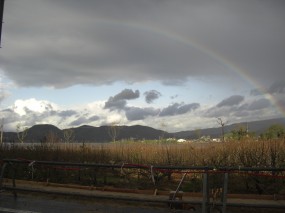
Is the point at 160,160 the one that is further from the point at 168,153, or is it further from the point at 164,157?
the point at 168,153

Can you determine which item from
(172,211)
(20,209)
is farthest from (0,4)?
(172,211)

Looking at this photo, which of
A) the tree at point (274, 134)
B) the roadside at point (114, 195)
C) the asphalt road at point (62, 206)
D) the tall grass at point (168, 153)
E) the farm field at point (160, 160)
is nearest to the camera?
the asphalt road at point (62, 206)

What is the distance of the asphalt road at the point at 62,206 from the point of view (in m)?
8.29

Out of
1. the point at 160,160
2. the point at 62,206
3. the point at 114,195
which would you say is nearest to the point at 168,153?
the point at 160,160

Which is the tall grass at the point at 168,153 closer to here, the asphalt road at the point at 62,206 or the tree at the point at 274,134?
the tree at the point at 274,134

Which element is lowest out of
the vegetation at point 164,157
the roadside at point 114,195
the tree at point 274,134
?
the roadside at point 114,195

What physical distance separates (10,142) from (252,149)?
10434 mm

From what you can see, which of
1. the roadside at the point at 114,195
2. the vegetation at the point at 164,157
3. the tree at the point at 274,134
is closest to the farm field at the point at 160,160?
the vegetation at the point at 164,157

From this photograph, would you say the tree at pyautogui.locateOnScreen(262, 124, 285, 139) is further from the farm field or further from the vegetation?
the farm field

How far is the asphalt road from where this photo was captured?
326 inches

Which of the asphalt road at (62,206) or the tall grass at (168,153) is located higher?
the tall grass at (168,153)

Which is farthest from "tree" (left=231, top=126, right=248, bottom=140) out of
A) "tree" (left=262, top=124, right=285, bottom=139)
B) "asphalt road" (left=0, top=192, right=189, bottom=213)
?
"asphalt road" (left=0, top=192, right=189, bottom=213)

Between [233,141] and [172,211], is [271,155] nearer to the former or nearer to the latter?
[233,141]

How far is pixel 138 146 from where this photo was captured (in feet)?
59.4
